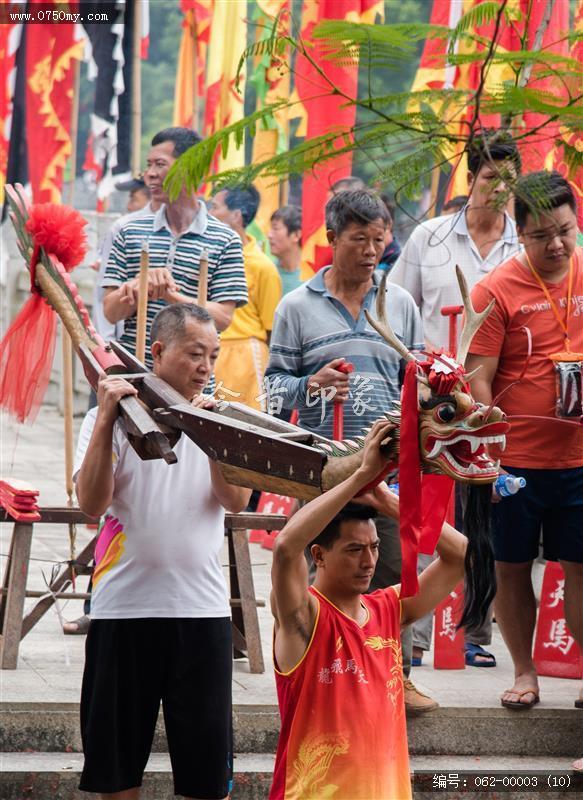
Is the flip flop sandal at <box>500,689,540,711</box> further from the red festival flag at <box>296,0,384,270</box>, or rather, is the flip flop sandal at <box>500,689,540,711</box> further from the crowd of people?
the red festival flag at <box>296,0,384,270</box>

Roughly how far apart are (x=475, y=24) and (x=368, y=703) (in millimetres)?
1610

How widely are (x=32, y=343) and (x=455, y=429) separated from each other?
1879 millimetres

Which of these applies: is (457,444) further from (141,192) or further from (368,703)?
(141,192)

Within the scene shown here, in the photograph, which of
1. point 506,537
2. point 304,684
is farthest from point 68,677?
point 304,684

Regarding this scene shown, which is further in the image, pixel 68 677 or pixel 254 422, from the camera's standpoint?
pixel 68 677

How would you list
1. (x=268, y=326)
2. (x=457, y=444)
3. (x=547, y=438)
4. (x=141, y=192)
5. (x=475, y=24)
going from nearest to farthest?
(x=457, y=444)
(x=475, y=24)
(x=547, y=438)
(x=268, y=326)
(x=141, y=192)

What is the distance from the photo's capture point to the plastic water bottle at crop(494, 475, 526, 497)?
455 centimetres

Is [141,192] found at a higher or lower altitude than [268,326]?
higher

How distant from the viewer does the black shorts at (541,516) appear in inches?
202

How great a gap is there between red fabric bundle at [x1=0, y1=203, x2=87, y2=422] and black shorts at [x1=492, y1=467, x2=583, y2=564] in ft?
5.83

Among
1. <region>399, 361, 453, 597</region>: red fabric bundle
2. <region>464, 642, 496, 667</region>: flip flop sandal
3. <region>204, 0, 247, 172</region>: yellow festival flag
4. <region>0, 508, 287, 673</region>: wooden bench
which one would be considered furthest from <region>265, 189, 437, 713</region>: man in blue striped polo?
<region>204, 0, 247, 172</region>: yellow festival flag

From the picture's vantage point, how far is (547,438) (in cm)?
513

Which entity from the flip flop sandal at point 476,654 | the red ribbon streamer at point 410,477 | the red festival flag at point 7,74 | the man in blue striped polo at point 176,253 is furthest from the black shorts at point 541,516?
the red festival flag at point 7,74

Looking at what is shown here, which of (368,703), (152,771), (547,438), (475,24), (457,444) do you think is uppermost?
(475,24)
